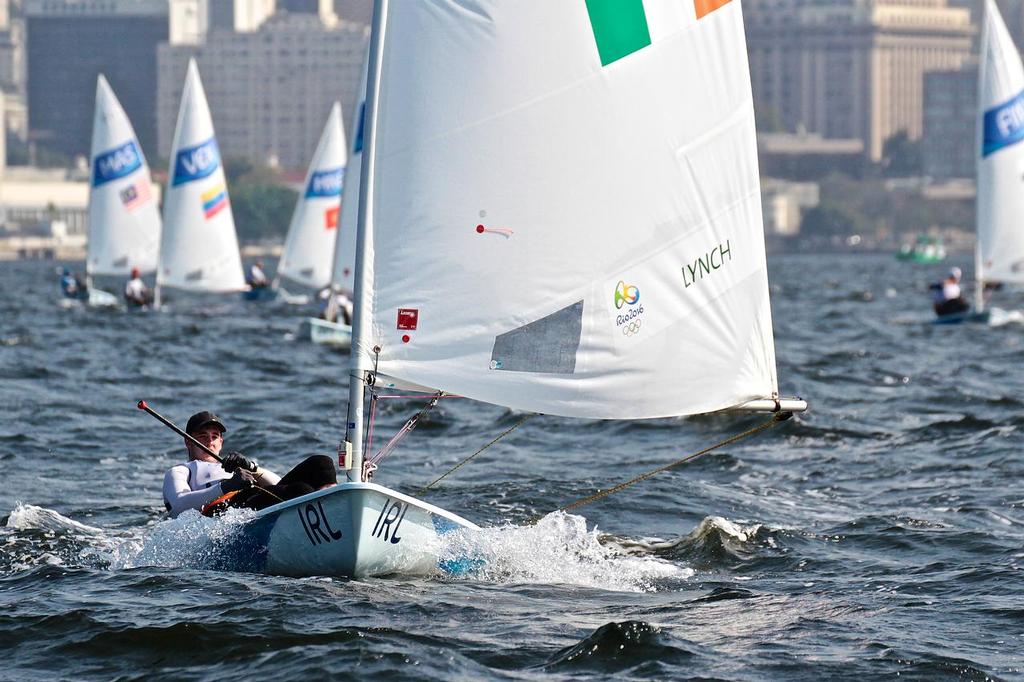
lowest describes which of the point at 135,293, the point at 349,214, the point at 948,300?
the point at 135,293

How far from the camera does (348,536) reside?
1171 centimetres

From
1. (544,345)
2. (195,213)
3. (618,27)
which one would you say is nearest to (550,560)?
(544,345)

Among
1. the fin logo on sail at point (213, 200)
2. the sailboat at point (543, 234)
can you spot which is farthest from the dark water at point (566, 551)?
the fin logo on sail at point (213, 200)

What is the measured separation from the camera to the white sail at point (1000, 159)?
41969 mm

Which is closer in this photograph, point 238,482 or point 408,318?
point 408,318

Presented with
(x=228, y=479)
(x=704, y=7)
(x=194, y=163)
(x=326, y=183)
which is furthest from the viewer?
(x=194, y=163)

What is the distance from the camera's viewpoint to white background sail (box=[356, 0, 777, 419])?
11.8 meters

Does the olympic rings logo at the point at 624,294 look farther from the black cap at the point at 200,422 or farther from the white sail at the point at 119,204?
the white sail at the point at 119,204

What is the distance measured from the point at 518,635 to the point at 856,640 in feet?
6.29

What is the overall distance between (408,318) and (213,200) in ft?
126

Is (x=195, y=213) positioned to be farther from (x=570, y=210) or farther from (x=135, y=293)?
(x=570, y=210)

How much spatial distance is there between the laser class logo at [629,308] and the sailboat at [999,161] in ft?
102

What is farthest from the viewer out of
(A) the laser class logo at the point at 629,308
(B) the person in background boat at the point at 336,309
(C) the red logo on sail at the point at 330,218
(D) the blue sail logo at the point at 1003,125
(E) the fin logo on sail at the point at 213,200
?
(E) the fin logo on sail at the point at 213,200

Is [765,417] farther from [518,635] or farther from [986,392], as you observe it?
[518,635]
